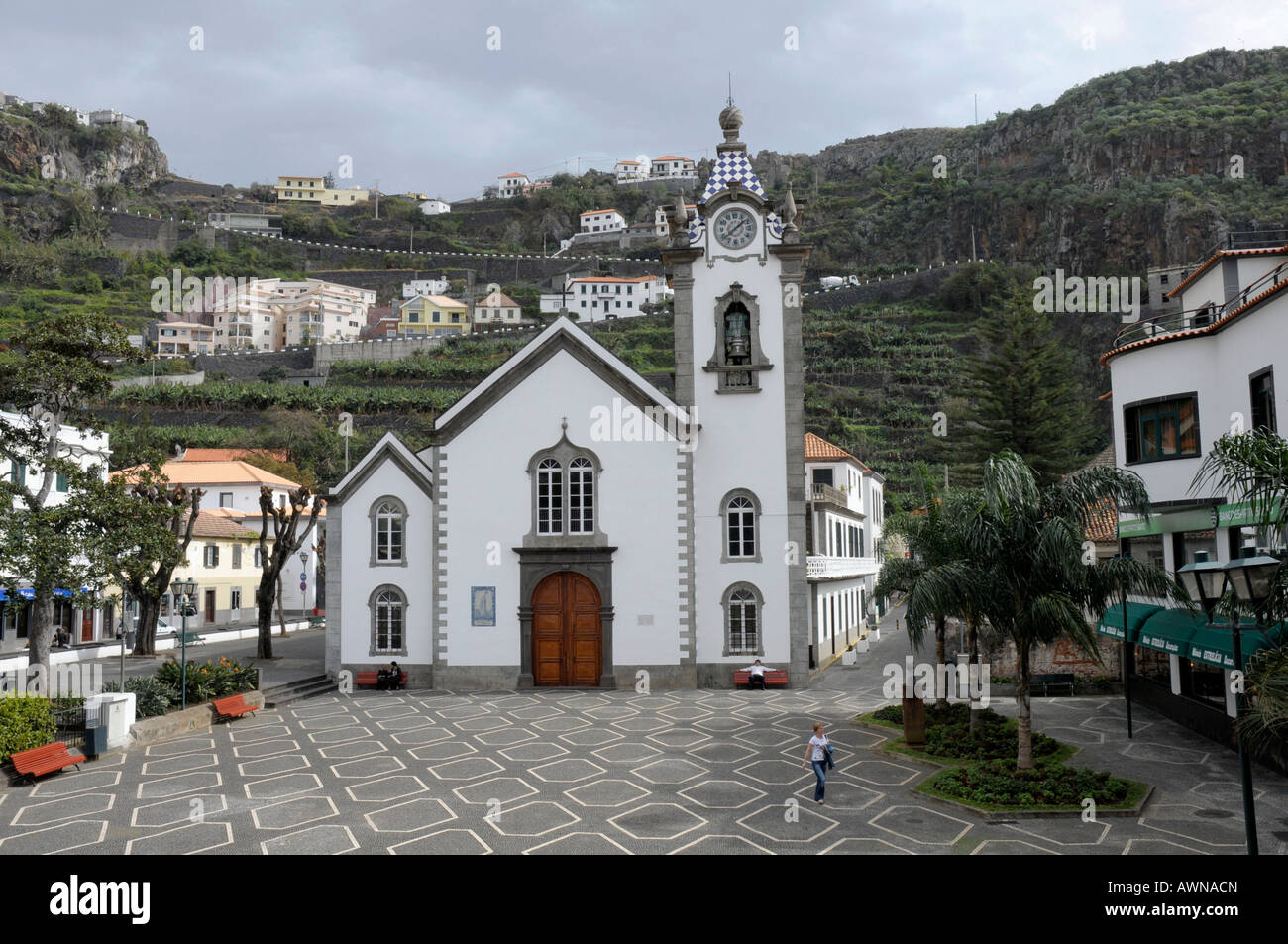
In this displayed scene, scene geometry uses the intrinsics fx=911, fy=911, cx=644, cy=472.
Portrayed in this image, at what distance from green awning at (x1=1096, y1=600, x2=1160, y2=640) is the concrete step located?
21.7 metres

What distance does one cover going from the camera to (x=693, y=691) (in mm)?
26891

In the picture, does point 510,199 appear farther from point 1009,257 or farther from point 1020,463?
point 1020,463

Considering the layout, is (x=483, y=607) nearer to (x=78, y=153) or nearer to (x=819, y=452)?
(x=819, y=452)

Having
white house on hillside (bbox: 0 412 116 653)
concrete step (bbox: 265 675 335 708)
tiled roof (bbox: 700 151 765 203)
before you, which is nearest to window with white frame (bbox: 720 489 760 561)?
tiled roof (bbox: 700 151 765 203)

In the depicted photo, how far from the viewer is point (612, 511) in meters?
27.8

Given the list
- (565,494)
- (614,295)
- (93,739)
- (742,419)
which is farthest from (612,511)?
(614,295)

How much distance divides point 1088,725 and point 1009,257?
116 m

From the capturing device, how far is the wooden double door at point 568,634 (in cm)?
2769

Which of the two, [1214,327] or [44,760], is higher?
[1214,327]

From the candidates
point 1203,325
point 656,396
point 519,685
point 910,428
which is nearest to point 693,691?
point 519,685

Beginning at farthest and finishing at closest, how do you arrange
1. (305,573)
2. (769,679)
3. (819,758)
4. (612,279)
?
1. (612,279)
2. (305,573)
3. (769,679)
4. (819,758)

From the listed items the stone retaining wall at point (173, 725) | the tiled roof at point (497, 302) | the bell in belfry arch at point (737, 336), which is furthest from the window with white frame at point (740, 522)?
the tiled roof at point (497, 302)

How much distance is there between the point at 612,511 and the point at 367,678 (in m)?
9.35

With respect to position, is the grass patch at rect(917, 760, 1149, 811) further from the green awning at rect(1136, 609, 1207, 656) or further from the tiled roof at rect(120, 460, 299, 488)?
the tiled roof at rect(120, 460, 299, 488)
